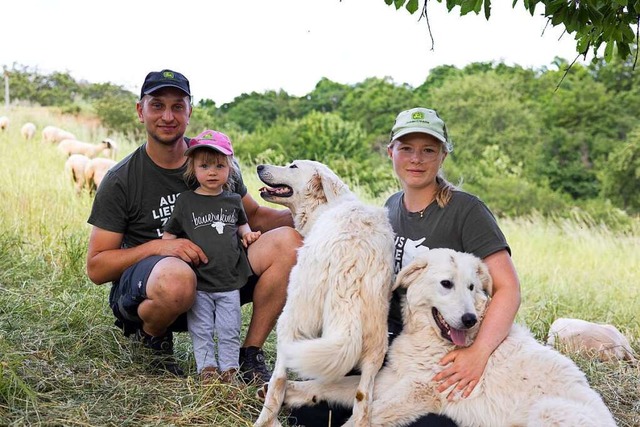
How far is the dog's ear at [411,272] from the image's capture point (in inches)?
124

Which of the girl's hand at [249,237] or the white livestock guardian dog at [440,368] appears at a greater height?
the girl's hand at [249,237]

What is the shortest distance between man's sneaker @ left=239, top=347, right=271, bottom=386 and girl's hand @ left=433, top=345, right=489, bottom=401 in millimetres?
1115

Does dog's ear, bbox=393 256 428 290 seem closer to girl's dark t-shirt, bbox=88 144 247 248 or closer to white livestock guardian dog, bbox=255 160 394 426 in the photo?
white livestock guardian dog, bbox=255 160 394 426

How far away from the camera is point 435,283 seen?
310 cm

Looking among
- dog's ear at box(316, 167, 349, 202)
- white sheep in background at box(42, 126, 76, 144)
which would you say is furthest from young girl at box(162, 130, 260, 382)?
white sheep in background at box(42, 126, 76, 144)

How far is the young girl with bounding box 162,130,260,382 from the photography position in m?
3.73

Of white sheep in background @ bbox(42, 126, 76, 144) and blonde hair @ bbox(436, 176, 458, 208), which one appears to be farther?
white sheep in background @ bbox(42, 126, 76, 144)

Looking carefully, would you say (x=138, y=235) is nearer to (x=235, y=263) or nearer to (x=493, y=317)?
(x=235, y=263)

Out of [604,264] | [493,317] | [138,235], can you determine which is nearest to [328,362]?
[493,317]

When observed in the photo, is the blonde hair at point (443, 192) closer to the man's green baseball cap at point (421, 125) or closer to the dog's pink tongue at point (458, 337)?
the man's green baseball cap at point (421, 125)

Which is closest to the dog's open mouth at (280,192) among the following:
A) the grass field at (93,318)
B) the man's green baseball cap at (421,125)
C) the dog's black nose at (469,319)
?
the man's green baseball cap at (421,125)

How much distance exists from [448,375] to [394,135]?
47.3 inches

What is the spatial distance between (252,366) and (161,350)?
603mm

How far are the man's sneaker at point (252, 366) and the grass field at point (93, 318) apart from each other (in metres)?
0.26
